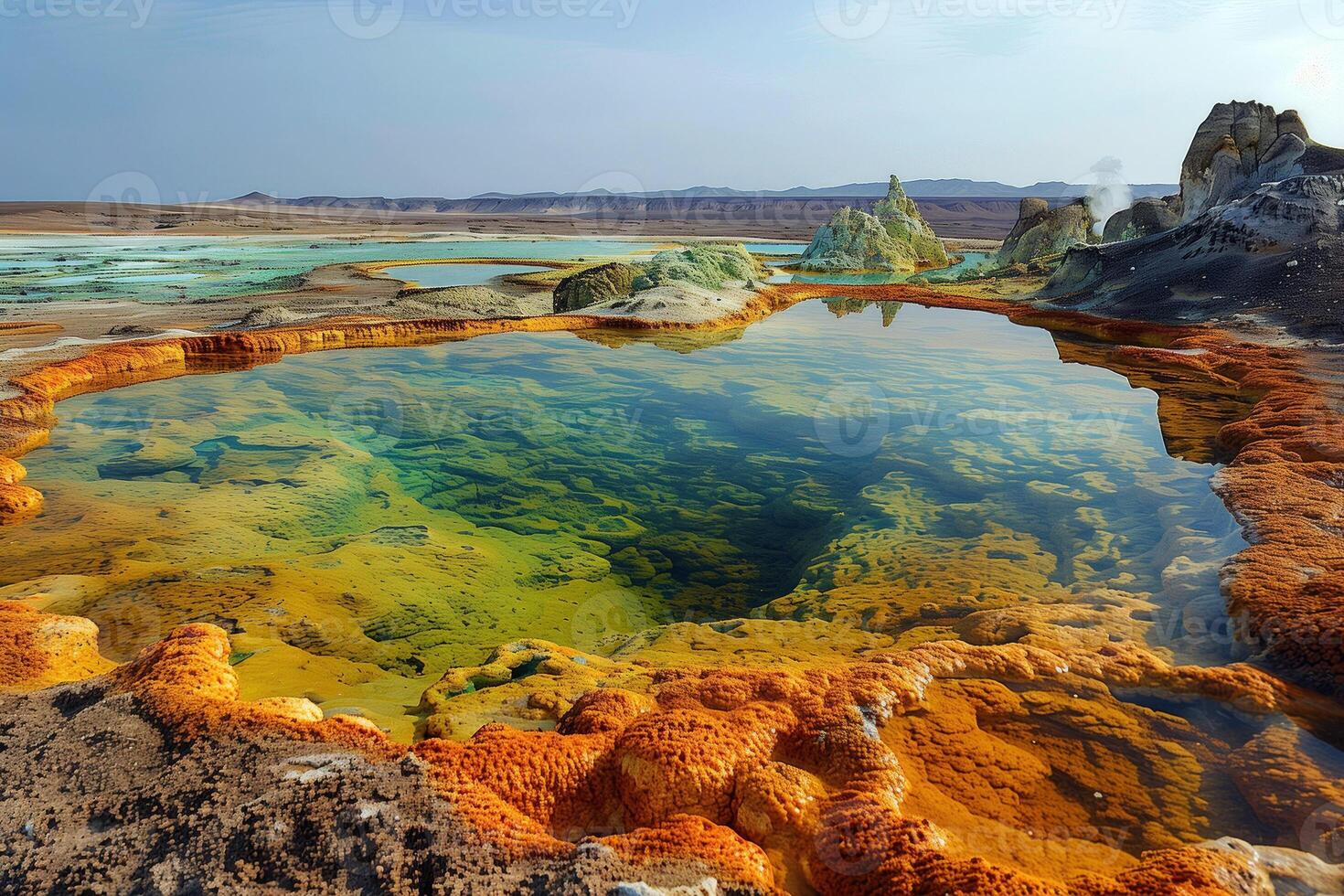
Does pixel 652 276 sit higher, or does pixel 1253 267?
pixel 1253 267

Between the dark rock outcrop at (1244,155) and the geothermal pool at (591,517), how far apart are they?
11324mm

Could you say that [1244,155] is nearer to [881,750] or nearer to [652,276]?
[652,276]

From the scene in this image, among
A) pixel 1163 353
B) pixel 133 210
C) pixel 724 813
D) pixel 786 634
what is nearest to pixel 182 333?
pixel 786 634

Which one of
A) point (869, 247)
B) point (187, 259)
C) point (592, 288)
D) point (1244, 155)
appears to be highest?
point (1244, 155)

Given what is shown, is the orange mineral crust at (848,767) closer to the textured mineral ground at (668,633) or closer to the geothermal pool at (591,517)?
the textured mineral ground at (668,633)

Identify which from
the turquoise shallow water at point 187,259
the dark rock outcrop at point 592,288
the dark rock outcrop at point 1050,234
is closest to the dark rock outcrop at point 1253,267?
the dark rock outcrop at point 592,288

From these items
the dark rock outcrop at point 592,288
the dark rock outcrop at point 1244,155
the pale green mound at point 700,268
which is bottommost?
the dark rock outcrop at point 592,288

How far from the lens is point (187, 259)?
104 feet

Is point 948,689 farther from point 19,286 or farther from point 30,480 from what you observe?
point 19,286

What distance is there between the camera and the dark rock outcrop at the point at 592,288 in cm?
1714

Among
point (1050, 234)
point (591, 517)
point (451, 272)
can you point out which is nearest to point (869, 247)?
point (1050, 234)

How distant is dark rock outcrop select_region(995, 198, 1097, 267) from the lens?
27156 mm

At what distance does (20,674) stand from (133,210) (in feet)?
331

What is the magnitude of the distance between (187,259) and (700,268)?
26811mm
